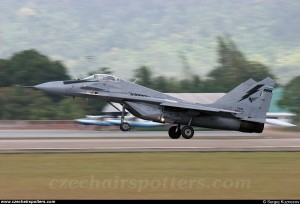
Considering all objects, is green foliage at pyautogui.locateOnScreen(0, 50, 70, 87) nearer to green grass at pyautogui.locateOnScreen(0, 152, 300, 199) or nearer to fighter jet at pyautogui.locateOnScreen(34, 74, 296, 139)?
fighter jet at pyautogui.locateOnScreen(34, 74, 296, 139)

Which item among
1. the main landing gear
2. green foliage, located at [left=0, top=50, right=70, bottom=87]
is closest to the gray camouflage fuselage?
the main landing gear

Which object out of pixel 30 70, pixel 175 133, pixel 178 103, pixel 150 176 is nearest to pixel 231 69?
pixel 30 70

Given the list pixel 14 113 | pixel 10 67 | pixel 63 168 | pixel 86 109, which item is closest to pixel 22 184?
pixel 63 168

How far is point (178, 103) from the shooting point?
32000mm

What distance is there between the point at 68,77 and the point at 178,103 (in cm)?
7561

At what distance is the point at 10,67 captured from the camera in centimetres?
10581

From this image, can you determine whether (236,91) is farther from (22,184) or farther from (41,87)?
(22,184)

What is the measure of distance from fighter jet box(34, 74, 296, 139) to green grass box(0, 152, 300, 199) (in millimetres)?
9736

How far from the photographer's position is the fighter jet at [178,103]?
105 feet

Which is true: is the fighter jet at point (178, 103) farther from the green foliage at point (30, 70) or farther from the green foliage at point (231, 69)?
the green foliage at point (30, 70)

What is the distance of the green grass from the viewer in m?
13.5

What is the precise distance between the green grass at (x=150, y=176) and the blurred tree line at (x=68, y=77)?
166ft

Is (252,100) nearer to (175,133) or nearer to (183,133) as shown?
(183,133)

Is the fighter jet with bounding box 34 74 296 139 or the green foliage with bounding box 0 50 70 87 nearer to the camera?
the fighter jet with bounding box 34 74 296 139
